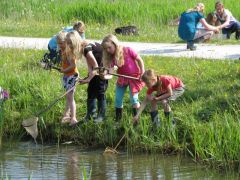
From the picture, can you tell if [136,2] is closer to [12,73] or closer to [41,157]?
[12,73]

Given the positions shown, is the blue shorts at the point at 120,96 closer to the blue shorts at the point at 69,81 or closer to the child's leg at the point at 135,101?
the child's leg at the point at 135,101

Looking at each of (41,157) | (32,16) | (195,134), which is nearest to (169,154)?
(195,134)

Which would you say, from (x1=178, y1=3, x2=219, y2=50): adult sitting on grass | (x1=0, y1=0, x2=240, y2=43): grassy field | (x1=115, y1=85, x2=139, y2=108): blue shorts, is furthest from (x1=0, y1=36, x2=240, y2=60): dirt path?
(x1=115, y1=85, x2=139, y2=108): blue shorts

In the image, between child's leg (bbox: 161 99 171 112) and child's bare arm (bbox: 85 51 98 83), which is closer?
child's leg (bbox: 161 99 171 112)

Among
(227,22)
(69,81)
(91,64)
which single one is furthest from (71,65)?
(227,22)

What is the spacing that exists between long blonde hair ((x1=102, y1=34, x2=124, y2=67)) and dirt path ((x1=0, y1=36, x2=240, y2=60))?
425 centimetres

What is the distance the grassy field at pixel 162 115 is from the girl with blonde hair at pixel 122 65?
0.26m

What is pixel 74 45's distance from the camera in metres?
12.3

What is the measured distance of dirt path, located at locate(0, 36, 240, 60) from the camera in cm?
1675

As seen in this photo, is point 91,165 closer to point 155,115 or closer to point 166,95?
point 155,115

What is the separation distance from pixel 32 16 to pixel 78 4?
5.29ft

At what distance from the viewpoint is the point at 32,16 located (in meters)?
24.3

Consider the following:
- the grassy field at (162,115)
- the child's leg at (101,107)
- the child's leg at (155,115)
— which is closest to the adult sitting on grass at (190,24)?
the grassy field at (162,115)

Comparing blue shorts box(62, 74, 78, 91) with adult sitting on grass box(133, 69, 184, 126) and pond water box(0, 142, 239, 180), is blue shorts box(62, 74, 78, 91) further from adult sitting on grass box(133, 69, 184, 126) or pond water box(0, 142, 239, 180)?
adult sitting on grass box(133, 69, 184, 126)
